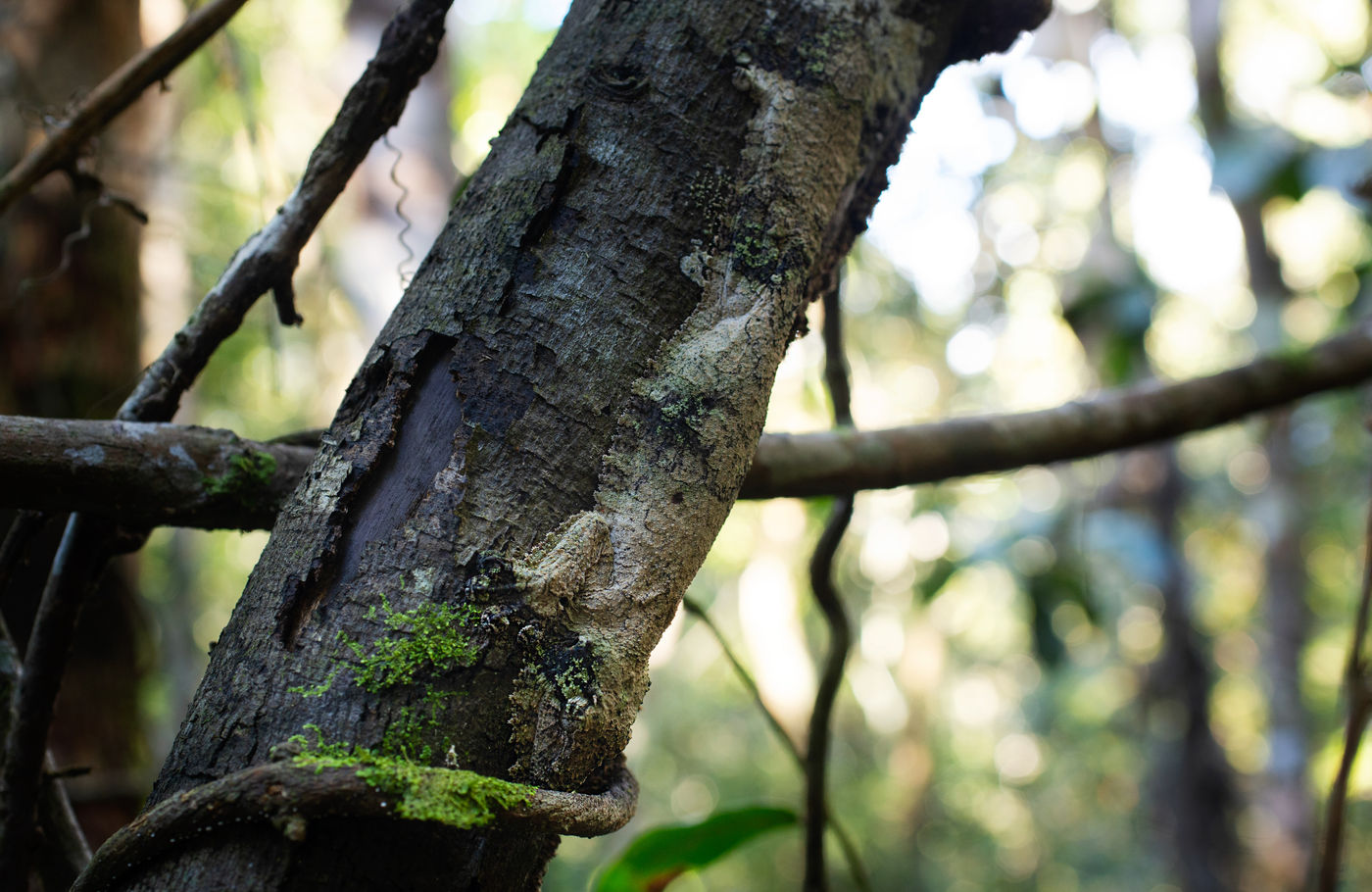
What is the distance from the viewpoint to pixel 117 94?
863mm

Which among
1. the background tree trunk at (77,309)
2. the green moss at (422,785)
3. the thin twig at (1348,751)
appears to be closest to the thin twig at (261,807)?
the green moss at (422,785)

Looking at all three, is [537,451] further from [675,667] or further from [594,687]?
[675,667]

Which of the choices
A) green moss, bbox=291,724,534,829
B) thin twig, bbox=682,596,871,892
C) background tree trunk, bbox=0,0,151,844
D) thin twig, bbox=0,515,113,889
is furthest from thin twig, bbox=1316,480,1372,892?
background tree trunk, bbox=0,0,151,844

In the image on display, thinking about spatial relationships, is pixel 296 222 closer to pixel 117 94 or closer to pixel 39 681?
pixel 117 94

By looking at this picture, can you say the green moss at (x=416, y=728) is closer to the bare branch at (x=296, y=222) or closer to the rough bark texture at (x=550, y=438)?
the rough bark texture at (x=550, y=438)

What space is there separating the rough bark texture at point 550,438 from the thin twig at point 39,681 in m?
0.33

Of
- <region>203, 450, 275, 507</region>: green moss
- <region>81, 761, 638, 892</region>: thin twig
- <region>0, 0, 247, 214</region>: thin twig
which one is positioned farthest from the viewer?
<region>0, 0, 247, 214</region>: thin twig

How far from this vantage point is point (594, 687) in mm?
490

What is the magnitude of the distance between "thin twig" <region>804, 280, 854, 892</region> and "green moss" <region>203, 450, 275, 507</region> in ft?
2.31

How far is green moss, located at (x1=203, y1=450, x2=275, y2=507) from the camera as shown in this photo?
0.68 meters

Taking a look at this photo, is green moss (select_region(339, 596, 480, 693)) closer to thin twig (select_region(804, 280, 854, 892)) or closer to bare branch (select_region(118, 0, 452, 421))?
bare branch (select_region(118, 0, 452, 421))

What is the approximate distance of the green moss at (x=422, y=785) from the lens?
1.36 ft

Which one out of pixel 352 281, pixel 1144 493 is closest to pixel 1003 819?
pixel 1144 493

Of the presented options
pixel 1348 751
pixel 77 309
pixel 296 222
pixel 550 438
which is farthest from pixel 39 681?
pixel 77 309
